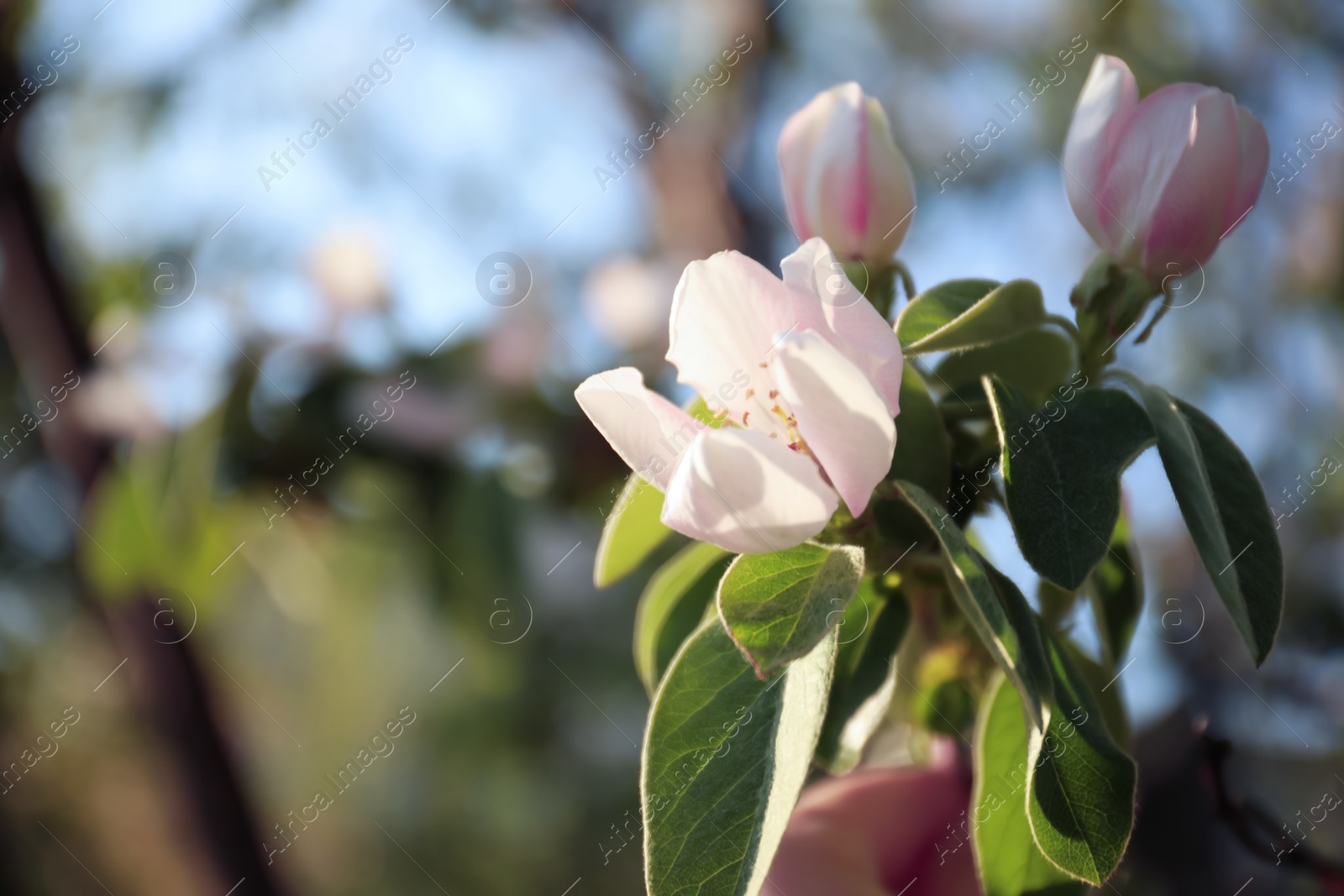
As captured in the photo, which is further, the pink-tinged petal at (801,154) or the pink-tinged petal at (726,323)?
the pink-tinged petal at (801,154)

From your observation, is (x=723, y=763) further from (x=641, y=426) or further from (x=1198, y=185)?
(x=1198, y=185)

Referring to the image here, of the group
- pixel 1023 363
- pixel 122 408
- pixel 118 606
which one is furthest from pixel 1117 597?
pixel 118 606

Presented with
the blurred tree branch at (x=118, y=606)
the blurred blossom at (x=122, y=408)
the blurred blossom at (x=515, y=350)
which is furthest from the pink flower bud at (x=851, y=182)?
the blurred tree branch at (x=118, y=606)

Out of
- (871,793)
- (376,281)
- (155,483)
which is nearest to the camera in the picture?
(871,793)

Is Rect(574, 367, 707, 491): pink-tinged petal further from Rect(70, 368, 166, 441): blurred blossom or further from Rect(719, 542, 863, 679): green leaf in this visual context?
Rect(70, 368, 166, 441): blurred blossom

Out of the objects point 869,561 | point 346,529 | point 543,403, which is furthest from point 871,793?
point 346,529

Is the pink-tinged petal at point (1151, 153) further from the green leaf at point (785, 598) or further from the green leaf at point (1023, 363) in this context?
the green leaf at point (785, 598)

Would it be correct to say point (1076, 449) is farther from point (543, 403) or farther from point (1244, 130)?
point (543, 403)
